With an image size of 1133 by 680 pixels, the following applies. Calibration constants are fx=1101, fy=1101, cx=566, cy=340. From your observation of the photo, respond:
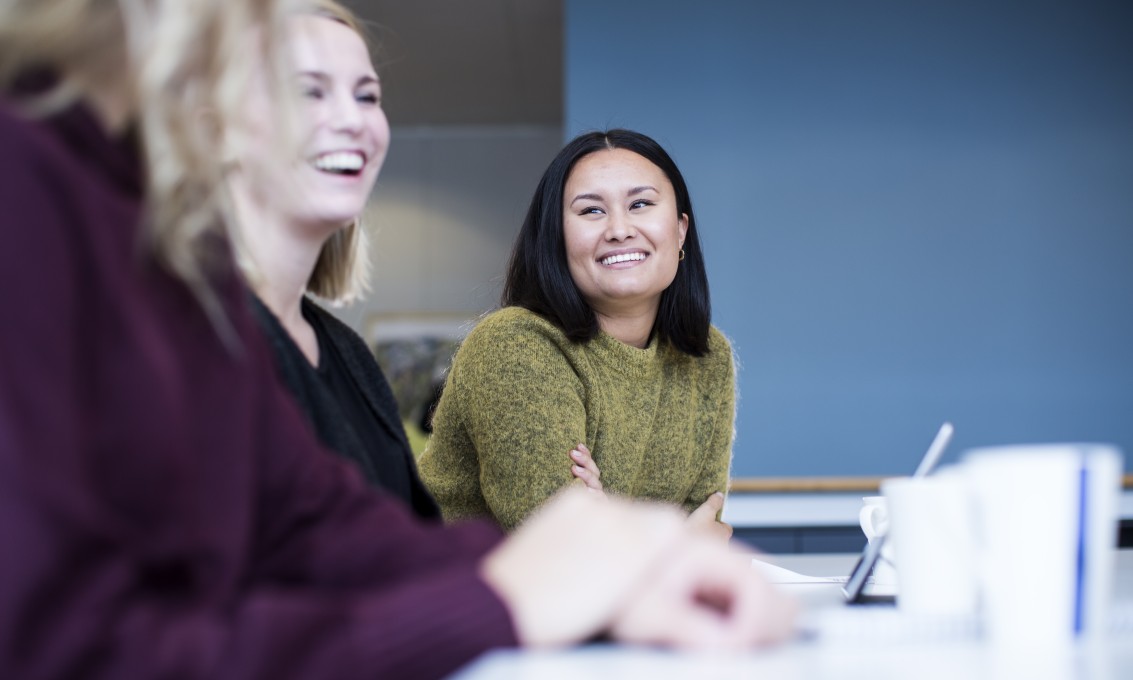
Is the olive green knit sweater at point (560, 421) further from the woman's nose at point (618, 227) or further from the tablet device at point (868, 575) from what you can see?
the tablet device at point (868, 575)

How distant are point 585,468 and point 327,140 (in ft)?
2.63

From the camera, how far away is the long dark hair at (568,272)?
2152 mm

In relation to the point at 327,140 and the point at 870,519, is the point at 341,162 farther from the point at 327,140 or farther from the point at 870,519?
the point at 870,519

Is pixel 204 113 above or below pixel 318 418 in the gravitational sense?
above

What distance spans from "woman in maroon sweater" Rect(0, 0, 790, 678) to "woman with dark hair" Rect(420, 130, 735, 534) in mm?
1209

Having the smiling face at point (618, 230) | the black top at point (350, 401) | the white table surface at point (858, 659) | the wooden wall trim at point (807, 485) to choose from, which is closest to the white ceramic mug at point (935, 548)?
the white table surface at point (858, 659)

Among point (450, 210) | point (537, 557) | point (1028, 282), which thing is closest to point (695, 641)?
point (537, 557)

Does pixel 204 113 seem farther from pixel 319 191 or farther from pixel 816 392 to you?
pixel 816 392

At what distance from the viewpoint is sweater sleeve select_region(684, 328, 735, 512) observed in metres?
2.21

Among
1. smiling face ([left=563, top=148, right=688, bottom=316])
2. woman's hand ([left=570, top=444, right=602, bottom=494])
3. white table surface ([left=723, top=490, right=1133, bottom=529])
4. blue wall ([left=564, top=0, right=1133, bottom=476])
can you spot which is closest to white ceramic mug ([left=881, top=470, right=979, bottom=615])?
woman's hand ([left=570, top=444, right=602, bottom=494])

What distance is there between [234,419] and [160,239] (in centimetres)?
10

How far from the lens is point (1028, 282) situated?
12.5ft

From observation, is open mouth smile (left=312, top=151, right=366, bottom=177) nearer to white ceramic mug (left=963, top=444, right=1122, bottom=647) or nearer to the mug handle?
the mug handle

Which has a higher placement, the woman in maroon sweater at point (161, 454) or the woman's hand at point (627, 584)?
the woman in maroon sweater at point (161, 454)
